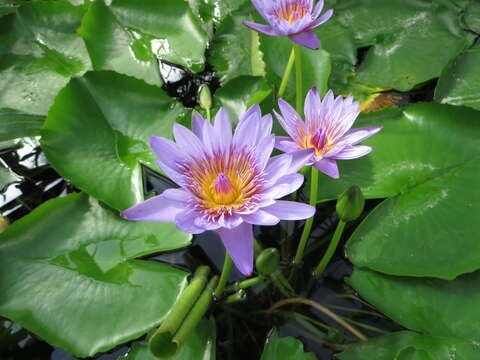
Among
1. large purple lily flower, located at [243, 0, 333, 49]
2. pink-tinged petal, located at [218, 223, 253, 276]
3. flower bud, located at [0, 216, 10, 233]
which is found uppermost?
large purple lily flower, located at [243, 0, 333, 49]

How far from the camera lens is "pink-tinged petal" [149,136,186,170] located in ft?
3.67

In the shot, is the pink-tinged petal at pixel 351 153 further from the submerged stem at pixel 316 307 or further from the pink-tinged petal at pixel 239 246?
the submerged stem at pixel 316 307

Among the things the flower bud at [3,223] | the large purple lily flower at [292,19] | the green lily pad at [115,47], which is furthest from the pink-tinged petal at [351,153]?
the flower bud at [3,223]

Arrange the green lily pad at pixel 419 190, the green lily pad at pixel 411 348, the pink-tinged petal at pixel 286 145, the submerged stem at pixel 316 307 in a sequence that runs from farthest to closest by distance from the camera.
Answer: the submerged stem at pixel 316 307, the green lily pad at pixel 419 190, the pink-tinged petal at pixel 286 145, the green lily pad at pixel 411 348

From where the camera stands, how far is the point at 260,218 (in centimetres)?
109

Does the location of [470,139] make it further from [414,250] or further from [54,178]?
[54,178]

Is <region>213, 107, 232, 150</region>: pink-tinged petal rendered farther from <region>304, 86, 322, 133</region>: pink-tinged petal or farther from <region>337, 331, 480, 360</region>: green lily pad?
<region>337, 331, 480, 360</region>: green lily pad

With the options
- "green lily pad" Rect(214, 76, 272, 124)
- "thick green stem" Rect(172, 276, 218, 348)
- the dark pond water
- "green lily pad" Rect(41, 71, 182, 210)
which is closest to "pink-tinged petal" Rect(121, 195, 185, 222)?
"thick green stem" Rect(172, 276, 218, 348)

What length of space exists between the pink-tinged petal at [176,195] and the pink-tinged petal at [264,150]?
231mm

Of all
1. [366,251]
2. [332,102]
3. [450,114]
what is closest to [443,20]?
[450,114]

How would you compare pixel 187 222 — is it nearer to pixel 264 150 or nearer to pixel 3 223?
pixel 264 150

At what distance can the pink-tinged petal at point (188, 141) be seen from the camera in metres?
1.15

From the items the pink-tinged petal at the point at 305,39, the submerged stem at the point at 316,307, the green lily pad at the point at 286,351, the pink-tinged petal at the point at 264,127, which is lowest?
the submerged stem at the point at 316,307

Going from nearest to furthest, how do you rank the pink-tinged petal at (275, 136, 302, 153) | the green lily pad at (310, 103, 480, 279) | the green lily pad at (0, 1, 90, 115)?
the pink-tinged petal at (275, 136, 302, 153) → the green lily pad at (310, 103, 480, 279) → the green lily pad at (0, 1, 90, 115)
